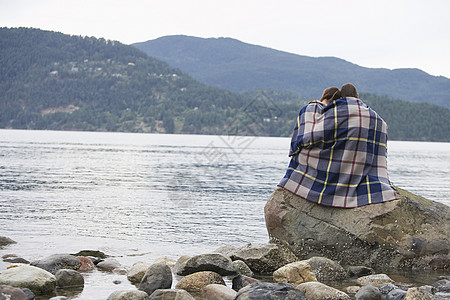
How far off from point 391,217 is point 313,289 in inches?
104

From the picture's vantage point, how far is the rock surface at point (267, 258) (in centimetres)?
1036

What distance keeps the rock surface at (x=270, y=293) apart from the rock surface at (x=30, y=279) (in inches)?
120

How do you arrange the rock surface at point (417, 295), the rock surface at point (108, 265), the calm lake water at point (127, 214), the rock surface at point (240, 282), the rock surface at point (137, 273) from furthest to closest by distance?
1. the calm lake water at point (127, 214)
2. the rock surface at point (108, 265)
3. the rock surface at point (137, 273)
4. the rock surface at point (240, 282)
5. the rock surface at point (417, 295)

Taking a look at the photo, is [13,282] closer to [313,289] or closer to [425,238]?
[313,289]

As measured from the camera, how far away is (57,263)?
10031 mm

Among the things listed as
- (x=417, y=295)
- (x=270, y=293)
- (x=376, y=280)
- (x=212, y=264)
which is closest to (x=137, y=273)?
(x=212, y=264)

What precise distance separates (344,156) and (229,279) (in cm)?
301

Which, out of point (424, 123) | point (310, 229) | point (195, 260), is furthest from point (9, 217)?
point (424, 123)

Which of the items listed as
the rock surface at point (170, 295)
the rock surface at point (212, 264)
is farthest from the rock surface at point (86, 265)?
the rock surface at point (170, 295)

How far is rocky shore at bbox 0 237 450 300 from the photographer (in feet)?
25.3

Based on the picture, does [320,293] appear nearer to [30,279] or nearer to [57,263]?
[30,279]

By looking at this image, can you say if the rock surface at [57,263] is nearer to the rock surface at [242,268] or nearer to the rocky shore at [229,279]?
the rocky shore at [229,279]

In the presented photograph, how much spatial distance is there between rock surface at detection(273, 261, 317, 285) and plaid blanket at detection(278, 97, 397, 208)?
1435mm

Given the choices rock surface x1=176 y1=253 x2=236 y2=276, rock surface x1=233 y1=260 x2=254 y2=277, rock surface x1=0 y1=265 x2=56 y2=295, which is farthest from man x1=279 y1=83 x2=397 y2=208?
rock surface x1=0 y1=265 x2=56 y2=295
